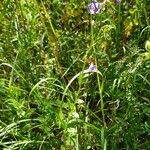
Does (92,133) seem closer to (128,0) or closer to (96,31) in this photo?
(96,31)

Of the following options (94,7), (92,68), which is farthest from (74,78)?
(94,7)

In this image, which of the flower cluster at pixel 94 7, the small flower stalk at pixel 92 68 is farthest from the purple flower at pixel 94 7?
the small flower stalk at pixel 92 68

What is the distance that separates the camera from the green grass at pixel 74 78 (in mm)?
2080

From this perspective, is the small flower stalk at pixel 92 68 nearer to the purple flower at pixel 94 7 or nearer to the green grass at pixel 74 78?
the green grass at pixel 74 78

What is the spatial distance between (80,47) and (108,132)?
671 millimetres

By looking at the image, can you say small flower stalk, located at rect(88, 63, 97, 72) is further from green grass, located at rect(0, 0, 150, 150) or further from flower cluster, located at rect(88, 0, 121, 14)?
flower cluster, located at rect(88, 0, 121, 14)

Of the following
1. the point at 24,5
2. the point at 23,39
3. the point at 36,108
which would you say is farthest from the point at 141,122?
the point at 24,5

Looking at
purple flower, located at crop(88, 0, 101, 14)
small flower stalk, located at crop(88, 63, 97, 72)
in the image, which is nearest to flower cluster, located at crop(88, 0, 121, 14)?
purple flower, located at crop(88, 0, 101, 14)

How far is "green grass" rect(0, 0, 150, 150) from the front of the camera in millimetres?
2080

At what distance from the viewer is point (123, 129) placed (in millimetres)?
2078

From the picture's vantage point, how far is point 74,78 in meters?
1.96

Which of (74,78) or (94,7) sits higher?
(94,7)

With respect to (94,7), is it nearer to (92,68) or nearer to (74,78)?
(92,68)

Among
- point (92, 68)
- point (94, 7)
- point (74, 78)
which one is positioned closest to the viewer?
point (74, 78)
